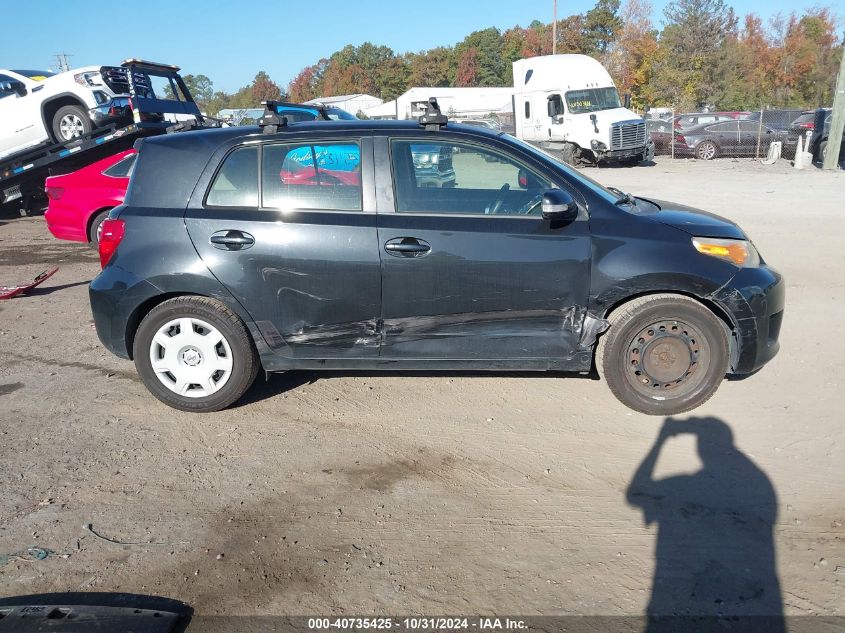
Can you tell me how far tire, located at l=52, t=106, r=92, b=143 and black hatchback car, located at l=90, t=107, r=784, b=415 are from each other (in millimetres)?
10906

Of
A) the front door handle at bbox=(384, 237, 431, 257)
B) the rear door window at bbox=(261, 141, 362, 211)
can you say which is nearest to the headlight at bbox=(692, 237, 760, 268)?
the front door handle at bbox=(384, 237, 431, 257)

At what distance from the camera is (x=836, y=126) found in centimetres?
1995

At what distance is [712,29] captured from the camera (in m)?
56.6

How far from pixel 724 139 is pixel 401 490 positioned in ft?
82.7

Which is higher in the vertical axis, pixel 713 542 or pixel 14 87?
pixel 14 87

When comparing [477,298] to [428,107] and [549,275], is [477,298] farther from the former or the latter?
[428,107]

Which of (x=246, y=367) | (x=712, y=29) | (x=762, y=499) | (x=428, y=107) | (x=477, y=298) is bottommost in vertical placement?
(x=762, y=499)

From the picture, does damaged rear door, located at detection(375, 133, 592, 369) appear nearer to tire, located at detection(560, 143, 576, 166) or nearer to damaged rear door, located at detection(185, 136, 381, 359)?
damaged rear door, located at detection(185, 136, 381, 359)

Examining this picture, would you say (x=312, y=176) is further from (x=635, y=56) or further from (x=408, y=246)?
(x=635, y=56)

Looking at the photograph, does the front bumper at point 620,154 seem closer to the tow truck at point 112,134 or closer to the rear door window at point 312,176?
the tow truck at point 112,134

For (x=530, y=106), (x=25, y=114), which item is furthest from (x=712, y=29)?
(x=25, y=114)

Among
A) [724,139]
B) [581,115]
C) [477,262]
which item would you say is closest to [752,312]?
[477,262]

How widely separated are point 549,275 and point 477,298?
465mm

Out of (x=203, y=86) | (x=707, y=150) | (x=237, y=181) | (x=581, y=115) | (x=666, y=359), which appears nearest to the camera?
(x=666, y=359)
